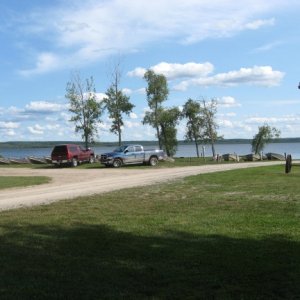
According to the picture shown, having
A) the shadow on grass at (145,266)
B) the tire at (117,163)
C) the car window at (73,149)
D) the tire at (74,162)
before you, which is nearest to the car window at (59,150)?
the car window at (73,149)

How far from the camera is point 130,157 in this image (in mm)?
38469

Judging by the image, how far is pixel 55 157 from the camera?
4075cm

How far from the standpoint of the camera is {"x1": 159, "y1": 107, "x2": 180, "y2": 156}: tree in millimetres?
58487

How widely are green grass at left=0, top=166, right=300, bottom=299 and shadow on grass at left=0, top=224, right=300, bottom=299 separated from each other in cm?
1

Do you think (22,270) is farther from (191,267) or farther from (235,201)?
(235,201)

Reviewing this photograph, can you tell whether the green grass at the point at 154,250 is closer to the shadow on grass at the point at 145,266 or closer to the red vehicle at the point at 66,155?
the shadow on grass at the point at 145,266

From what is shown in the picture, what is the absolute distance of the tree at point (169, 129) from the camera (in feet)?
192

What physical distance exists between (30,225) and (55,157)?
3127 centimetres

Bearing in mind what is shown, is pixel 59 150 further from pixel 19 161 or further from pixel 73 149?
pixel 19 161

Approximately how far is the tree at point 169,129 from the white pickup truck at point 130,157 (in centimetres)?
1865

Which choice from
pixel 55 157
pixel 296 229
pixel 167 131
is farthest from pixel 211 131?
pixel 296 229

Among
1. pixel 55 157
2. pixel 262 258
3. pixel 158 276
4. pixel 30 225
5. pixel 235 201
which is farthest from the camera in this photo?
pixel 55 157

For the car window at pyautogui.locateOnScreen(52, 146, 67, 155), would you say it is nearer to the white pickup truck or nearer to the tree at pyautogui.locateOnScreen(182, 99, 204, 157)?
the white pickup truck

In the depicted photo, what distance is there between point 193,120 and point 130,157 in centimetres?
3276
